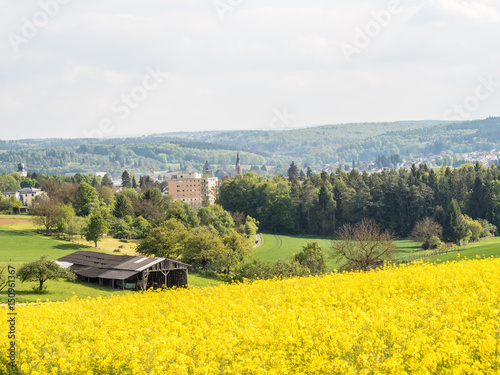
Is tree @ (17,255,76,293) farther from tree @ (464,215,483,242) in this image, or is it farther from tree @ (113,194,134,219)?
tree @ (464,215,483,242)

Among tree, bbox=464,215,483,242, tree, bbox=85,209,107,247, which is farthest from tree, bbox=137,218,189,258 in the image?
tree, bbox=464,215,483,242

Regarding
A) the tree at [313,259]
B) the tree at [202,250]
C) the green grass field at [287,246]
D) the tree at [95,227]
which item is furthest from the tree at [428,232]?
the tree at [95,227]

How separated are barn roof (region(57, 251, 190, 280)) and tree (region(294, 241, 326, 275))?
13.1 meters

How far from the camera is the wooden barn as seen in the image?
4409cm

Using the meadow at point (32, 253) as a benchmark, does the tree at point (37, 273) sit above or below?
above

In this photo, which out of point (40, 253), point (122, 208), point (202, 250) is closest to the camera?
point (202, 250)

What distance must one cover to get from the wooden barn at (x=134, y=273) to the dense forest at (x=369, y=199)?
55746mm

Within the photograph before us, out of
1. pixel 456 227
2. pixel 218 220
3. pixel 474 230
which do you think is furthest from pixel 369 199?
pixel 218 220

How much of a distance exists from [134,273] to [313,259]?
19.0 metres

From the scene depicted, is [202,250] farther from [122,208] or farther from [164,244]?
[122,208]

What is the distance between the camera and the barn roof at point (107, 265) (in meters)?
44.1

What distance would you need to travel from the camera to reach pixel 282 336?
1417 cm

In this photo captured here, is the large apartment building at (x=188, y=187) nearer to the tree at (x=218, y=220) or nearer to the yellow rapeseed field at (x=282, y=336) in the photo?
the tree at (x=218, y=220)

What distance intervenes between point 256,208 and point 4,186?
90606mm
